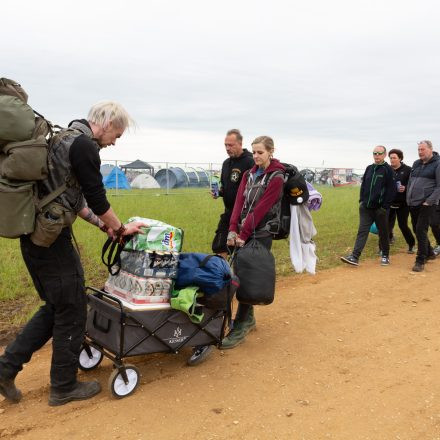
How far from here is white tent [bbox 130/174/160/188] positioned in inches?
1518

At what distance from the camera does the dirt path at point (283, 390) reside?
3.26m

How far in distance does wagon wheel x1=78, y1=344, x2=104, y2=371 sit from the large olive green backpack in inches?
59.4

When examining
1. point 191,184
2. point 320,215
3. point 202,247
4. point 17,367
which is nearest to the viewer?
point 17,367

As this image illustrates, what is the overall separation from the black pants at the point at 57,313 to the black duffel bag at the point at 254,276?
1.58 m

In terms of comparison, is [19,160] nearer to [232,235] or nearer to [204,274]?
[204,274]

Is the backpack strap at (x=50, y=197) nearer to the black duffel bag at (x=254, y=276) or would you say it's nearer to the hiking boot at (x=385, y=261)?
the black duffel bag at (x=254, y=276)

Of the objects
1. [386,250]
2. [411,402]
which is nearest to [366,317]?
[411,402]

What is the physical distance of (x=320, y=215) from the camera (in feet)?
56.2

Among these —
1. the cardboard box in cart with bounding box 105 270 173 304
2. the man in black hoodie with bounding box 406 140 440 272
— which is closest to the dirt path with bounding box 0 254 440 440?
the cardboard box in cart with bounding box 105 270 173 304

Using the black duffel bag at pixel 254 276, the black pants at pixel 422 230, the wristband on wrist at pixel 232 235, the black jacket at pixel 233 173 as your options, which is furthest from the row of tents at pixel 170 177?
the black duffel bag at pixel 254 276

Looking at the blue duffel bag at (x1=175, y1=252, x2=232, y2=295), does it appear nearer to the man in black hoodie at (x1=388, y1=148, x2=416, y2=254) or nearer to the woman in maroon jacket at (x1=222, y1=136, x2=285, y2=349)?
the woman in maroon jacket at (x1=222, y1=136, x2=285, y2=349)

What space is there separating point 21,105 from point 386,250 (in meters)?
7.11

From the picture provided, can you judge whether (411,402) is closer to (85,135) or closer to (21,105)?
(85,135)

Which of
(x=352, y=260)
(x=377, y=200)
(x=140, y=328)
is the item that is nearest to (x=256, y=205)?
(x=140, y=328)
